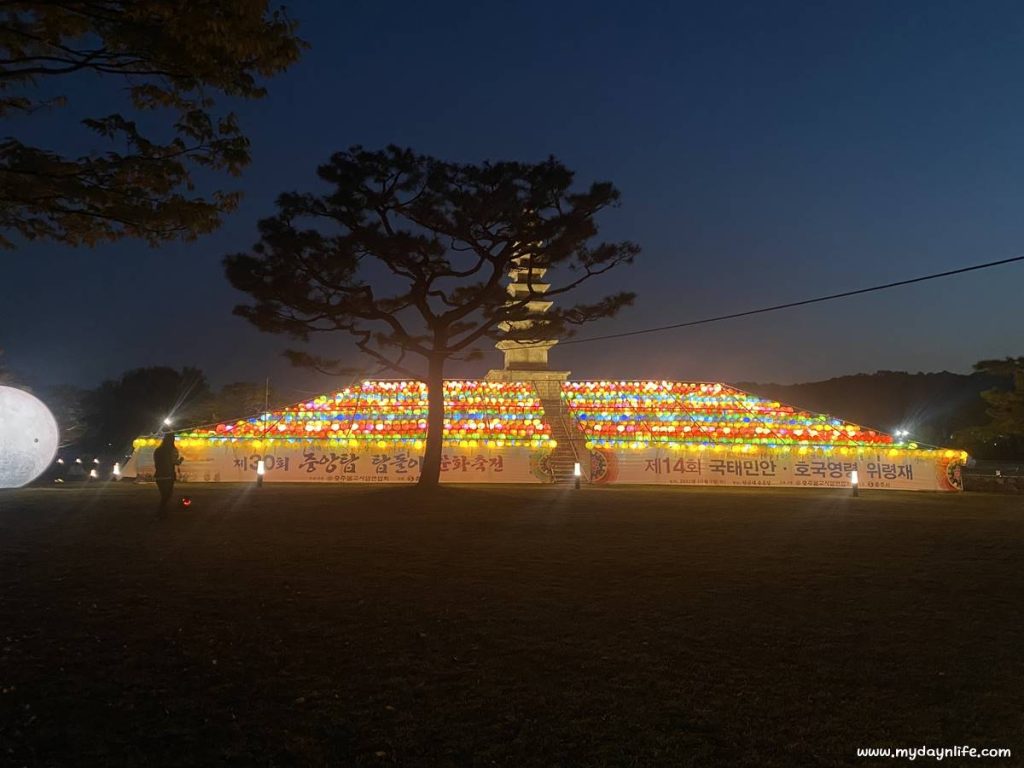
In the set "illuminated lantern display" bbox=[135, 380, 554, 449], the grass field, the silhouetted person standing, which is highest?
"illuminated lantern display" bbox=[135, 380, 554, 449]

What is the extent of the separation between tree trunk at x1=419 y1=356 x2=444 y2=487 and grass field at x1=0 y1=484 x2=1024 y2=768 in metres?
5.90

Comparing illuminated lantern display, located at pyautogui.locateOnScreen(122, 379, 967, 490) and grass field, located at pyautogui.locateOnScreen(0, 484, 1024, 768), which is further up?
illuminated lantern display, located at pyautogui.locateOnScreen(122, 379, 967, 490)

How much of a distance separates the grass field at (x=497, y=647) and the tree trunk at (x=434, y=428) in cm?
590

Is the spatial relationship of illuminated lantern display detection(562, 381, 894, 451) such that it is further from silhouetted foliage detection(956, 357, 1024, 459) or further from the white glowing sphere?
the white glowing sphere

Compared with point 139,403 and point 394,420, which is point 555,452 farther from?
point 139,403

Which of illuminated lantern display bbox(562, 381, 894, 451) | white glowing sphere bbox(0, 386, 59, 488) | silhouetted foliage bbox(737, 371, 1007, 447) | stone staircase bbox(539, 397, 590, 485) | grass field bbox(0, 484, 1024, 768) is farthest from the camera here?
silhouetted foliage bbox(737, 371, 1007, 447)

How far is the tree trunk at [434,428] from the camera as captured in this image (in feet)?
54.6

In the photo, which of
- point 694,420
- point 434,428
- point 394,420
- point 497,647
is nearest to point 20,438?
point 394,420

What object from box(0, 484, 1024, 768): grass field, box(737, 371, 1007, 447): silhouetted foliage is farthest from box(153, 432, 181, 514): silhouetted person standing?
box(737, 371, 1007, 447): silhouetted foliage

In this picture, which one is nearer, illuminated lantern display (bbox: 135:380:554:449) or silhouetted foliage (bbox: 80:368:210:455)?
illuminated lantern display (bbox: 135:380:554:449)

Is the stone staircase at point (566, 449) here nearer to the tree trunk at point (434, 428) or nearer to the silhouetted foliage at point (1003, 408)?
the tree trunk at point (434, 428)

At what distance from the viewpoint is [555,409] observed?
27.1 m

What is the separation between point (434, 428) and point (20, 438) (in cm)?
1908

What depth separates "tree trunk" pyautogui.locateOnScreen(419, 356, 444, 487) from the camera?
1664 cm
